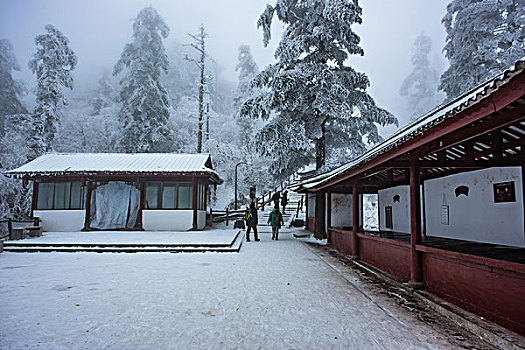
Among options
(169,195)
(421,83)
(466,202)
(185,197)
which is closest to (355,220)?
(466,202)

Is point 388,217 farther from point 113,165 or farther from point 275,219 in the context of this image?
point 113,165

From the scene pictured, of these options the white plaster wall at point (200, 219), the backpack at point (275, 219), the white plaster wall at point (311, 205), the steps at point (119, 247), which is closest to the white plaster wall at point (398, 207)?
the backpack at point (275, 219)

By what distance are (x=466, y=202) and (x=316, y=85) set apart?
8.27m

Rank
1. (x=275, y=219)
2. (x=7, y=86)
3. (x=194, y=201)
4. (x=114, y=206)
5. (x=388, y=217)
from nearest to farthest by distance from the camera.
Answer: (x=388, y=217), (x=275, y=219), (x=194, y=201), (x=114, y=206), (x=7, y=86)

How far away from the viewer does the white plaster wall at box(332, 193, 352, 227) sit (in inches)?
653

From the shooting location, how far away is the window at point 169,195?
1695cm

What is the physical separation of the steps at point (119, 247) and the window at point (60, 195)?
5.24 meters

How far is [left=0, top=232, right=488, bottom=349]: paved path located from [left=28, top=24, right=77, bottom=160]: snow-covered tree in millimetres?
18047

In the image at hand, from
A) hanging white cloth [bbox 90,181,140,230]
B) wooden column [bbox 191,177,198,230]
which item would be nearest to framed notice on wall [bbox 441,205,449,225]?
wooden column [bbox 191,177,198,230]

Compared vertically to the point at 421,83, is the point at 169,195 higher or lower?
lower

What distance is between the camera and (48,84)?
23094mm

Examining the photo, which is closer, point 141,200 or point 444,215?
point 444,215

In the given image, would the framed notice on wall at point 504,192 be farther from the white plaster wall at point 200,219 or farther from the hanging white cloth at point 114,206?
the hanging white cloth at point 114,206

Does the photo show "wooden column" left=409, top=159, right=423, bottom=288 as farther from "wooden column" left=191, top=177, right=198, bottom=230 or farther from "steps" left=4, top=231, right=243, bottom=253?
"wooden column" left=191, top=177, right=198, bottom=230
